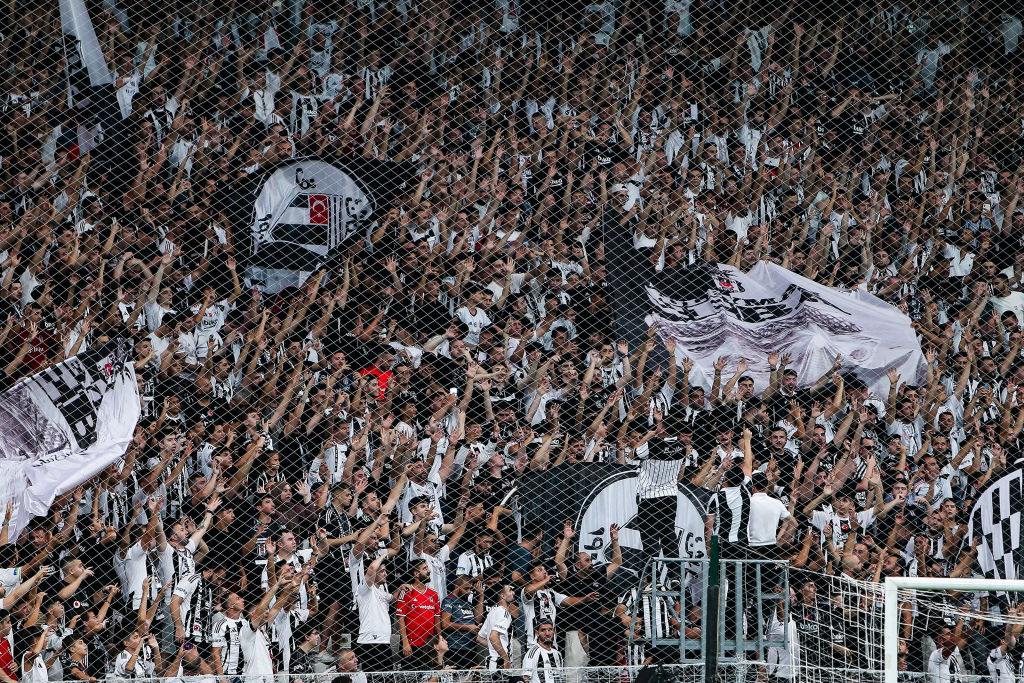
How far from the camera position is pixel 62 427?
756 cm

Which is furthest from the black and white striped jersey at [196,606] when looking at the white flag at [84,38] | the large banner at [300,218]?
the white flag at [84,38]

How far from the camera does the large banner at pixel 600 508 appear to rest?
7516 millimetres

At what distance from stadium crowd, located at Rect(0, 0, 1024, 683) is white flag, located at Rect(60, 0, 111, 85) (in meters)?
0.15

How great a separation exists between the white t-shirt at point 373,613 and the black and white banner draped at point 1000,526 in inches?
127

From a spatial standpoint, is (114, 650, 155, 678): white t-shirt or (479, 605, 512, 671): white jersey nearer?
(114, 650, 155, 678): white t-shirt

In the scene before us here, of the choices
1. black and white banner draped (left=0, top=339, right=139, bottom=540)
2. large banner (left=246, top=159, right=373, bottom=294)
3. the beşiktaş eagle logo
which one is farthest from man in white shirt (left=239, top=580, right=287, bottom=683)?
large banner (left=246, top=159, right=373, bottom=294)

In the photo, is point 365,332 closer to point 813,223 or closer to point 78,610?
point 78,610

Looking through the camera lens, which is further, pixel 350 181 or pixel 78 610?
Result: pixel 350 181

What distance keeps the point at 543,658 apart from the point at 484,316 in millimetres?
2311

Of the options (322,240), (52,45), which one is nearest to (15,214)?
(52,45)

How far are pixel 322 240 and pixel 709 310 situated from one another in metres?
2.44

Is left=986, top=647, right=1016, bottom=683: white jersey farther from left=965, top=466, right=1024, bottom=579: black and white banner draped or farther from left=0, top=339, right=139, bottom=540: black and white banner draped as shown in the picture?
left=0, top=339, right=139, bottom=540: black and white banner draped

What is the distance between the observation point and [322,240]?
8.91 meters

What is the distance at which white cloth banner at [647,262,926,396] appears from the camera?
344 inches
